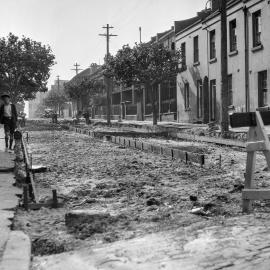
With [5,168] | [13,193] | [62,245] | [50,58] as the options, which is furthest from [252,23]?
[50,58]

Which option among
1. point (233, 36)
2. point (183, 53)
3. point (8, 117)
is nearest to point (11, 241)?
point (8, 117)

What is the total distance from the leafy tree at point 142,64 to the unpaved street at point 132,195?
19.2m

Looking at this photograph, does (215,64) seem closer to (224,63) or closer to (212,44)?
(212,44)

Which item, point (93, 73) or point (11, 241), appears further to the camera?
point (93, 73)

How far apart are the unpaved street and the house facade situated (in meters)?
12.4

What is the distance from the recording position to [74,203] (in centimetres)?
682

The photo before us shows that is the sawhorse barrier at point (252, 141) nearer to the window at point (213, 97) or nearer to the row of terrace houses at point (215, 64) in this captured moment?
the row of terrace houses at point (215, 64)

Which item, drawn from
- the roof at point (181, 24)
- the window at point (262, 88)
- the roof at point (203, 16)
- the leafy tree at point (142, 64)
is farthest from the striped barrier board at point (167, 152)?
the roof at point (181, 24)

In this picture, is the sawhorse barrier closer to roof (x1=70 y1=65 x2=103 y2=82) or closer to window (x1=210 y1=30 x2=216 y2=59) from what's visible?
window (x1=210 y1=30 x2=216 y2=59)

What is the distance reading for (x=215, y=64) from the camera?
95.6 ft

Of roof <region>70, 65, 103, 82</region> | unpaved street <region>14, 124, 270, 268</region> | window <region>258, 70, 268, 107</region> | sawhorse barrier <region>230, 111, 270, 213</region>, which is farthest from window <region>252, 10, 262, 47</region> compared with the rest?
roof <region>70, 65, 103, 82</region>

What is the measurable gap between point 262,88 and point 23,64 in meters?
29.9

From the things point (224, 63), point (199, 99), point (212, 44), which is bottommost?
point (199, 99)

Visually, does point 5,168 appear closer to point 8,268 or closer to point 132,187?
point 132,187
